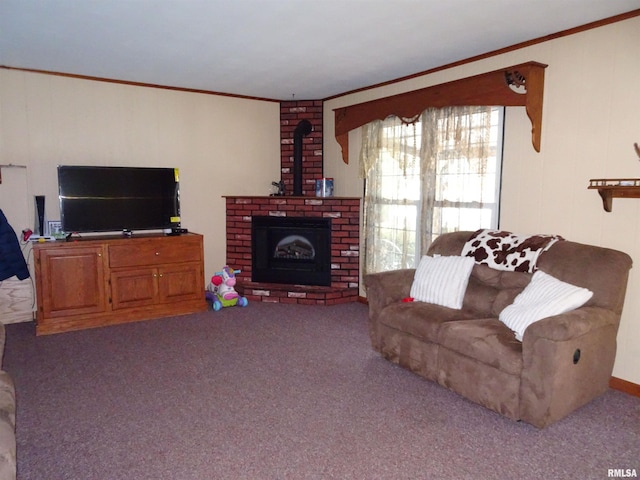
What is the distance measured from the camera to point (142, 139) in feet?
16.4

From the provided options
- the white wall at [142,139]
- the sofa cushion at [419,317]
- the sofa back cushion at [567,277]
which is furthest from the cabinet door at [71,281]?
the sofa back cushion at [567,277]

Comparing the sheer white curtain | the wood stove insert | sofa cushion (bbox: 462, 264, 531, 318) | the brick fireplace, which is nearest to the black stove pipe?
the brick fireplace

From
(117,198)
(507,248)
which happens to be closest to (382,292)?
(507,248)

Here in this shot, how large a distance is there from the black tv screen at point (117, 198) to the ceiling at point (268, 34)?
984 millimetres

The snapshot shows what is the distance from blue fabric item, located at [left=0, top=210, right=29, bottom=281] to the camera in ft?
13.5

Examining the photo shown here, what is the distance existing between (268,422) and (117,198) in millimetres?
3089

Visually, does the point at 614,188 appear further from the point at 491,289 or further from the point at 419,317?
the point at 419,317

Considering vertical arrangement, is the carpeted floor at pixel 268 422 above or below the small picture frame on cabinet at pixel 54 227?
below

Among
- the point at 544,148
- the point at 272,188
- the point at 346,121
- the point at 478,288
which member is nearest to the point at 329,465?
the point at 478,288

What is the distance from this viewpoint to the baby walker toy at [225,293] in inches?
196

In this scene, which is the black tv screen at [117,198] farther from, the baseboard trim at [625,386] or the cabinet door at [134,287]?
the baseboard trim at [625,386]

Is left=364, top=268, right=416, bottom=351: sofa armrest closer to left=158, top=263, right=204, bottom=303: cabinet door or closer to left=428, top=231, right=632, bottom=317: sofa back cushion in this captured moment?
left=428, top=231, right=632, bottom=317: sofa back cushion

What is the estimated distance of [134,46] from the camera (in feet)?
11.9

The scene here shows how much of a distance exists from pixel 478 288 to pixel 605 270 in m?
0.83
